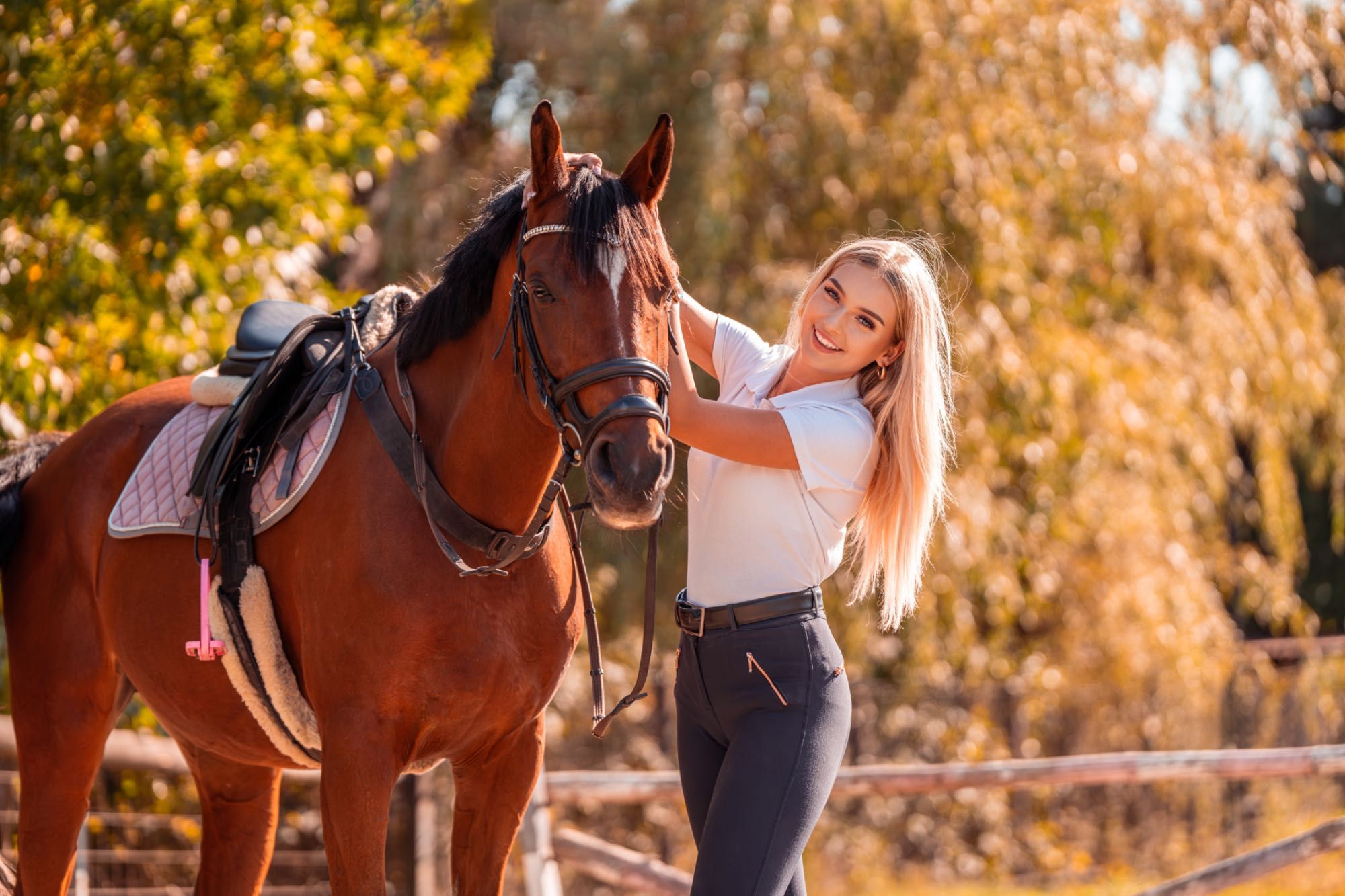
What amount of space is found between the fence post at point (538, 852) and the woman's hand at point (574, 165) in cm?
279

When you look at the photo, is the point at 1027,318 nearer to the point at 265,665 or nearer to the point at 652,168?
the point at 652,168

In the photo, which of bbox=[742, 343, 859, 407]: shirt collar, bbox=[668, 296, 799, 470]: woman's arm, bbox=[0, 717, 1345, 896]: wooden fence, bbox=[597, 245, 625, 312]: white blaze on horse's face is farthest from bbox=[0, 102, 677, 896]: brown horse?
bbox=[0, 717, 1345, 896]: wooden fence

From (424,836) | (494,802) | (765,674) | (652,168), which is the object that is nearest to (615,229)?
(652,168)

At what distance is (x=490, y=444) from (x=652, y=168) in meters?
0.62

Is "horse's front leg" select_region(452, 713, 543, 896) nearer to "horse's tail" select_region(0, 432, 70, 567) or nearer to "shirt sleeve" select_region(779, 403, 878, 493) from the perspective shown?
"shirt sleeve" select_region(779, 403, 878, 493)

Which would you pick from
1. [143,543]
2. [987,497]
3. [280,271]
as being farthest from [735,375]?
[987,497]

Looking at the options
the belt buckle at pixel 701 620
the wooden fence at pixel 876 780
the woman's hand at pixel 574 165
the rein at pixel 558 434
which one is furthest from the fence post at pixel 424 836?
the woman's hand at pixel 574 165

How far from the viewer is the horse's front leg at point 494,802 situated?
257cm

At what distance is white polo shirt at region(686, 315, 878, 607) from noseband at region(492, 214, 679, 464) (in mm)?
379

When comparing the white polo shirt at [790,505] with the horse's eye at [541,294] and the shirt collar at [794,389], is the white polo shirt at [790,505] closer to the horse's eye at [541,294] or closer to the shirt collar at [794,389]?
the shirt collar at [794,389]

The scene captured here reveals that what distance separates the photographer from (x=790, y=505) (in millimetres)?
2398

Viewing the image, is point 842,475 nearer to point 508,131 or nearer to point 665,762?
point 665,762

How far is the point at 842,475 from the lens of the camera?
2379 mm

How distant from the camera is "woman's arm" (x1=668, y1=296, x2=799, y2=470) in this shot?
2.30m
